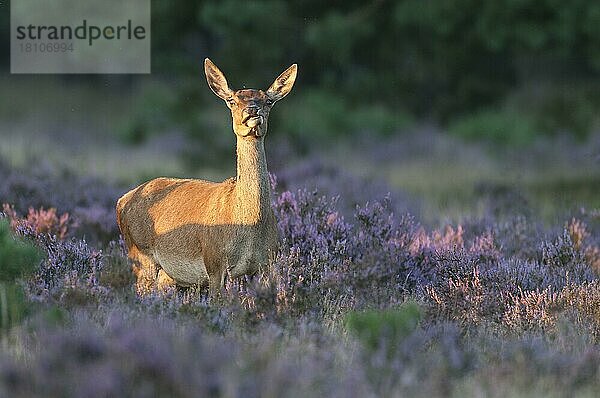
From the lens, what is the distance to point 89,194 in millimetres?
12469

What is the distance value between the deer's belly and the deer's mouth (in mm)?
1082

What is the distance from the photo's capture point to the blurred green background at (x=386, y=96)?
16.8 m

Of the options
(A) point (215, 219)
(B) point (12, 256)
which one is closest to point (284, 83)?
(A) point (215, 219)

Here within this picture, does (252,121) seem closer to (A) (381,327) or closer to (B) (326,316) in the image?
(B) (326,316)

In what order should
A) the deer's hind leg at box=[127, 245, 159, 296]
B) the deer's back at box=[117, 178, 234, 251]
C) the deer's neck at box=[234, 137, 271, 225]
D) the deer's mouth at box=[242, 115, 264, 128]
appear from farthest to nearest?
the deer's hind leg at box=[127, 245, 159, 296]
the deer's back at box=[117, 178, 234, 251]
the deer's neck at box=[234, 137, 271, 225]
the deer's mouth at box=[242, 115, 264, 128]

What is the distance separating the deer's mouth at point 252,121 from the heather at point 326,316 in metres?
0.90

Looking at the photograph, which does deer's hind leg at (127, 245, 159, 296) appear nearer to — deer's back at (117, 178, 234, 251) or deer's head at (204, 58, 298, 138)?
deer's back at (117, 178, 234, 251)

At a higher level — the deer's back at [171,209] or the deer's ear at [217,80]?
the deer's ear at [217,80]

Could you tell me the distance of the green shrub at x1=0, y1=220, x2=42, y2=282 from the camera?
19.9ft

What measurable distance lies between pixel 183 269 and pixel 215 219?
568mm

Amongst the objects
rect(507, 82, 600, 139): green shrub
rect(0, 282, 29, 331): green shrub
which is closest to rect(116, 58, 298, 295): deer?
rect(0, 282, 29, 331): green shrub

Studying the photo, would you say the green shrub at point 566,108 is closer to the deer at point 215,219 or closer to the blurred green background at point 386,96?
the blurred green background at point 386,96

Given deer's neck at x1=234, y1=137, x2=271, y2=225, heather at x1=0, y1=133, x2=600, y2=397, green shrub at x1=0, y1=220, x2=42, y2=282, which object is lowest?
heather at x1=0, y1=133, x2=600, y2=397

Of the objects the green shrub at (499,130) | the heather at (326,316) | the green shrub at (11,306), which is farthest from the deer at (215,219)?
the green shrub at (499,130)
